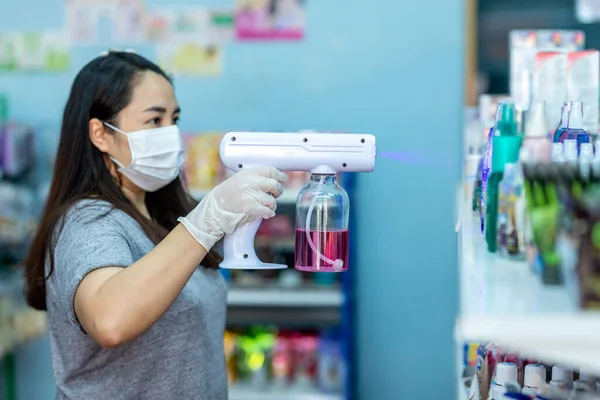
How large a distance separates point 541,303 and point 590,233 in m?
0.11

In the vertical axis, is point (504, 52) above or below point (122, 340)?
above

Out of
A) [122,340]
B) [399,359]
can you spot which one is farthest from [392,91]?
[122,340]

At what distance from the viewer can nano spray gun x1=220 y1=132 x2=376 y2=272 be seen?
5.73ft

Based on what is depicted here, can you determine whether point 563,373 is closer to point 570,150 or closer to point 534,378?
point 534,378

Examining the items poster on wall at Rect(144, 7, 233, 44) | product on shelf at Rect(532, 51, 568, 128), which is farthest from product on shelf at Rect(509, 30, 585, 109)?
poster on wall at Rect(144, 7, 233, 44)

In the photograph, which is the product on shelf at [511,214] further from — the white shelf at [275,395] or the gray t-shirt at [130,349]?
the white shelf at [275,395]

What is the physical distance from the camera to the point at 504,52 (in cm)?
546

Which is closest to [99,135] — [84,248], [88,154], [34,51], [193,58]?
[88,154]

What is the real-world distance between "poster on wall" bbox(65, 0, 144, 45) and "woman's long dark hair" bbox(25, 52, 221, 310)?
238 cm

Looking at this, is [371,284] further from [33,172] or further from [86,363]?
[86,363]

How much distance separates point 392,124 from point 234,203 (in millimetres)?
2678

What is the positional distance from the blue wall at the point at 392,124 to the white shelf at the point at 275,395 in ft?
1.87

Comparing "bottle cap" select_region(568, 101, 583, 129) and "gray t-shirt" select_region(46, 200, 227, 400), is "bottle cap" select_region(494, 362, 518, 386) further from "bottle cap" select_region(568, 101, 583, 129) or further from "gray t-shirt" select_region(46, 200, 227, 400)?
"gray t-shirt" select_region(46, 200, 227, 400)

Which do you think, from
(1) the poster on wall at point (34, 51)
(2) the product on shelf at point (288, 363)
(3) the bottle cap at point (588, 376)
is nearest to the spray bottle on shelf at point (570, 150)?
(3) the bottle cap at point (588, 376)
